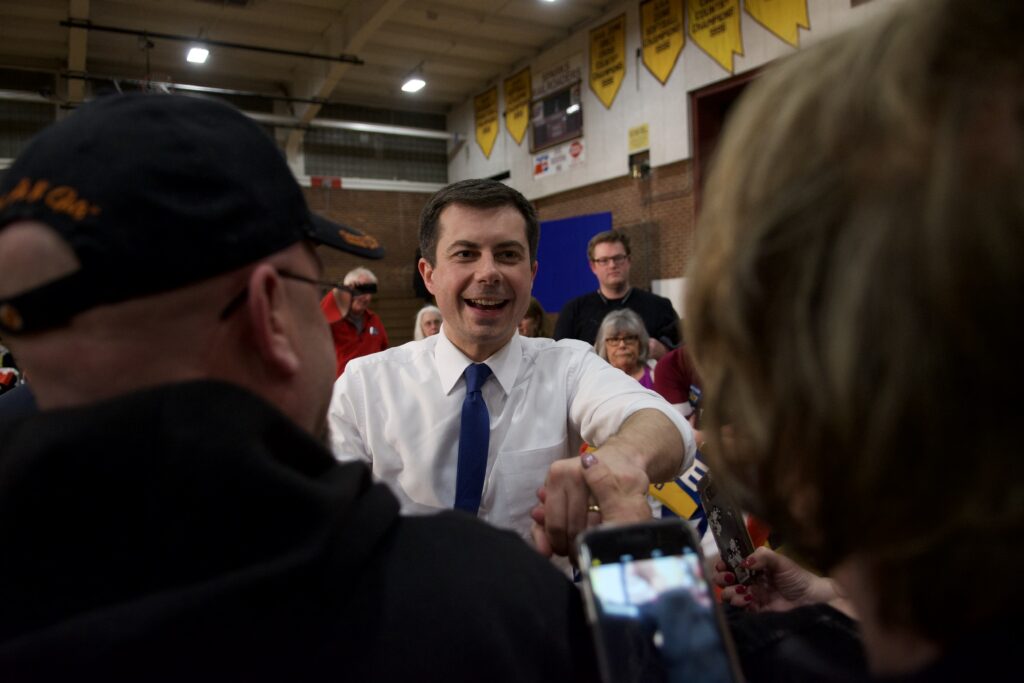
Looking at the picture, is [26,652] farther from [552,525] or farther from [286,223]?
[552,525]

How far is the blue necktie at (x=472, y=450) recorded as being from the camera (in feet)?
6.03

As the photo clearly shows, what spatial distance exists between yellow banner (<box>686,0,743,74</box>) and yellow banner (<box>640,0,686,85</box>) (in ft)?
0.69

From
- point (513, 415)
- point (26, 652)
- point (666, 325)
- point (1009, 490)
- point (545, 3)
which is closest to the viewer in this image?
→ point (1009, 490)

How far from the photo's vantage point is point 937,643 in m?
0.48

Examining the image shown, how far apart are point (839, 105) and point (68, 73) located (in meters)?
12.1

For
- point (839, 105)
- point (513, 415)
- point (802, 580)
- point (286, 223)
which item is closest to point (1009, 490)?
Result: point (839, 105)

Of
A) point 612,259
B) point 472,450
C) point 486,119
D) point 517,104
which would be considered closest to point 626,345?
point 612,259

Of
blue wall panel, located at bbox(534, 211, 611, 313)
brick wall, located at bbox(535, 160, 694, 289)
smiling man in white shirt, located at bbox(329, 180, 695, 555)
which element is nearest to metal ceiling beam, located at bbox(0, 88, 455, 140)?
blue wall panel, located at bbox(534, 211, 611, 313)

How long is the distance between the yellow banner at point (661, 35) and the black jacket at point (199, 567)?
926 cm

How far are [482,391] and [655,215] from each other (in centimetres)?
806

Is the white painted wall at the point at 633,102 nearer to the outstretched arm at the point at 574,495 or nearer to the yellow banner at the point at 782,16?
the yellow banner at the point at 782,16

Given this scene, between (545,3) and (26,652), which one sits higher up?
(545,3)

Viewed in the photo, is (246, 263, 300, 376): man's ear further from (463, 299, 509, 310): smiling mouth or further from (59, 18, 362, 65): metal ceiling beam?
(59, 18, 362, 65): metal ceiling beam

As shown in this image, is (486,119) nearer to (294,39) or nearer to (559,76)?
(559,76)
